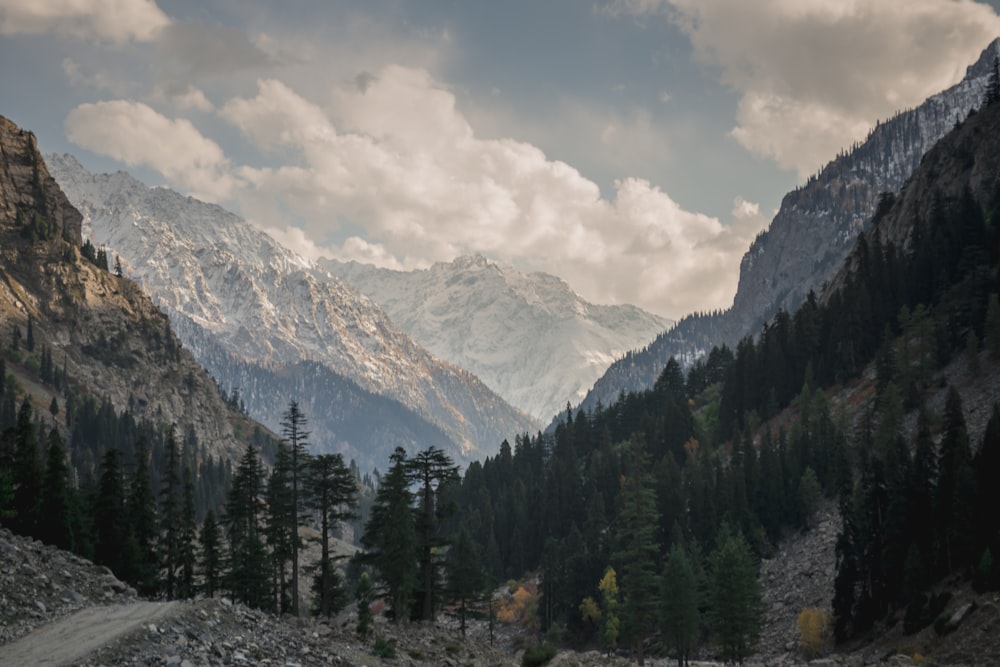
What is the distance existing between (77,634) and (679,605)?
54969mm

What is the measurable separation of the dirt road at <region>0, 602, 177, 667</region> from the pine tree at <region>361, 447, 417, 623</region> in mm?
26185

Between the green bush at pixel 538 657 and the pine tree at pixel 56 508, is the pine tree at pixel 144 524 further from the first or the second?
the green bush at pixel 538 657

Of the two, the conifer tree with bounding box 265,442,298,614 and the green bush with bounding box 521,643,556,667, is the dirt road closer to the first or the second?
the green bush with bounding box 521,643,556,667

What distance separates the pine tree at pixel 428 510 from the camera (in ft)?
207

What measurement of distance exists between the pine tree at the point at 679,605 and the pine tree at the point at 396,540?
24.5 meters

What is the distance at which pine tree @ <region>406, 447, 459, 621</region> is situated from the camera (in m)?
63.2

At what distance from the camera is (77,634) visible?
31219 mm

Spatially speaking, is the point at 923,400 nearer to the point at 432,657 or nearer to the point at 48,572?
the point at 432,657

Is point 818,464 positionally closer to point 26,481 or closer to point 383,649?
point 383,649

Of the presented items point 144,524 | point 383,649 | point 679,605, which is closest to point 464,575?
point 679,605

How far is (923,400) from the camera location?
371ft

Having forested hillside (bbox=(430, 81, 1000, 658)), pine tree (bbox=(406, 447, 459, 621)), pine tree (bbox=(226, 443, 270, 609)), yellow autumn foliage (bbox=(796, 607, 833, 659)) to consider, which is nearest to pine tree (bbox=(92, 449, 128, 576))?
pine tree (bbox=(226, 443, 270, 609))

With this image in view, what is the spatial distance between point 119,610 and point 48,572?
9471 mm

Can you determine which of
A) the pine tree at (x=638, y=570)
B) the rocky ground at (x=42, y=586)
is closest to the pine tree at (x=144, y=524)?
the rocky ground at (x=42, y=586)
